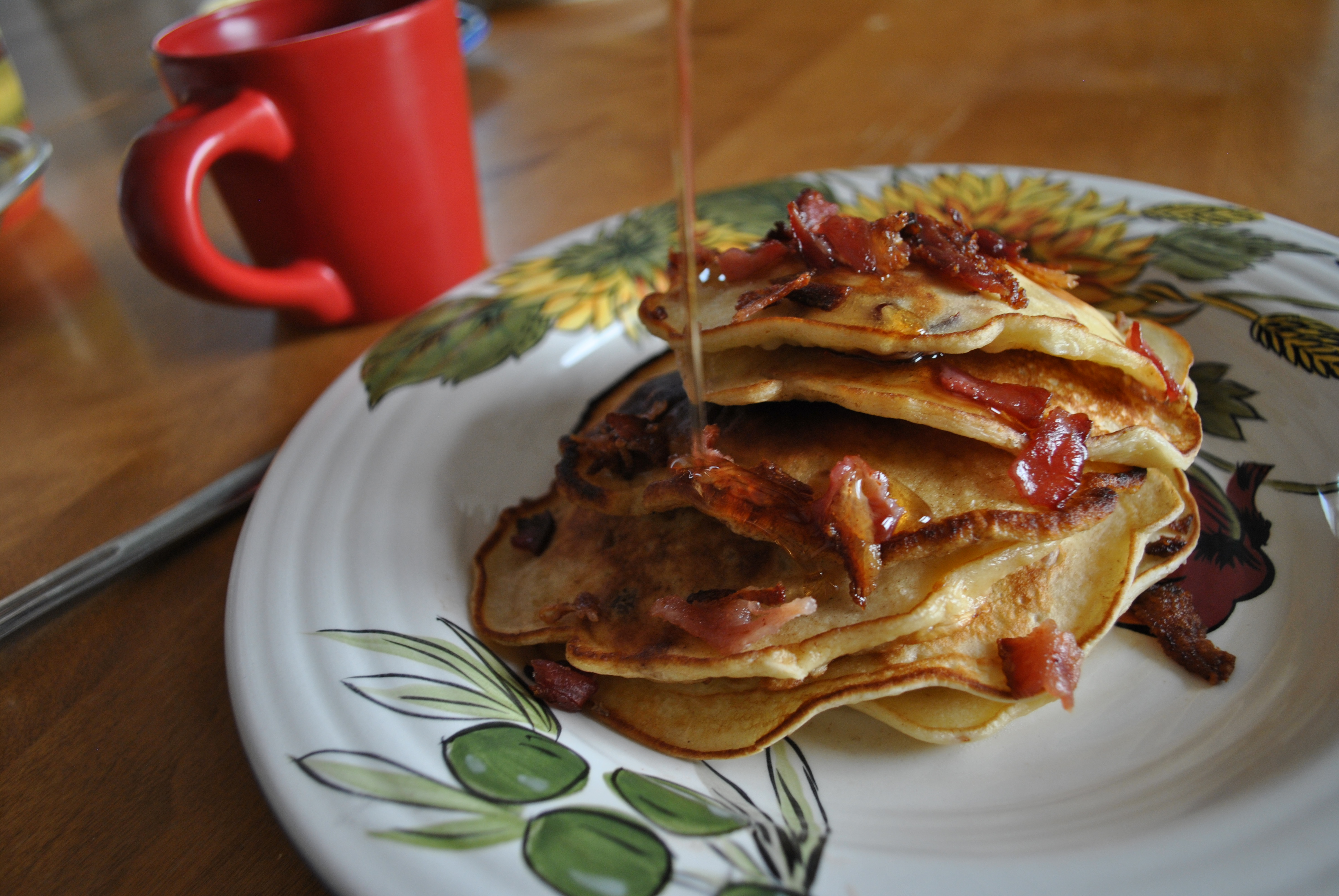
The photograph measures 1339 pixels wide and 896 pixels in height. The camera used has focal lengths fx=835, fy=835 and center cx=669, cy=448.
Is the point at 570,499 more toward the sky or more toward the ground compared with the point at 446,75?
more toward the ground

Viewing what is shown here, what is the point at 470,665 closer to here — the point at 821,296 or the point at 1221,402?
the point at 821,296

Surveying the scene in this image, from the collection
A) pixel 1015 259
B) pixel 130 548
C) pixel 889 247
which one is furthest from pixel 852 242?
pixel 130 548

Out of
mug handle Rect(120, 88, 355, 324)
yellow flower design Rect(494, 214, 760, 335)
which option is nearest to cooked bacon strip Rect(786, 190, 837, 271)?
yellow flower design Rect(494, 214, 760, 335)

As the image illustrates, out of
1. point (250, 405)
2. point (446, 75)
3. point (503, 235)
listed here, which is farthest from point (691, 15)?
point (250, 405)

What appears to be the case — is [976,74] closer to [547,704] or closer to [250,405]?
[250,405]

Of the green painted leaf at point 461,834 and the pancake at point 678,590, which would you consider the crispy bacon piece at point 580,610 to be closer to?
the pancake at point 678,590

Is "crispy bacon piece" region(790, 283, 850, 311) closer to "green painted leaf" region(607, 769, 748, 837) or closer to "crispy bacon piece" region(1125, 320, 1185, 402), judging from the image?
"crispy bacon piece" region(1125, 320, 1185, 402)
